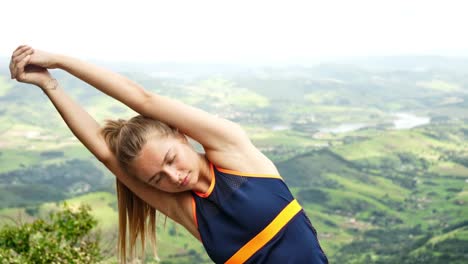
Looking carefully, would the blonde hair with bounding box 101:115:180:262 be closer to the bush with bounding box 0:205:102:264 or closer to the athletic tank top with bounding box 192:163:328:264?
the athletic tank top with bounding box 192:163:328:264

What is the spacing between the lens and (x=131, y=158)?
232 cm

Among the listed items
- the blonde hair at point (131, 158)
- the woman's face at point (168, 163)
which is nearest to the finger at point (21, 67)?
the blonde hair at point (131, 158)

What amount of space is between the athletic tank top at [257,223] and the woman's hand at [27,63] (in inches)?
38.6

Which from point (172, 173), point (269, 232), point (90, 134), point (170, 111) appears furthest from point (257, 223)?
point (90, 134)

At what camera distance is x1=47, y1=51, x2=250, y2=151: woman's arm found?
2264mm

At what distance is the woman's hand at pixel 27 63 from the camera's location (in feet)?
8.06

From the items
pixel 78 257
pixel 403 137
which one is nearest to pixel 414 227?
pixel 403 137

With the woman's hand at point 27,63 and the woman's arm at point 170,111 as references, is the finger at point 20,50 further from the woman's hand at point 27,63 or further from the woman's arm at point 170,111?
the woman's arm at point 170,111

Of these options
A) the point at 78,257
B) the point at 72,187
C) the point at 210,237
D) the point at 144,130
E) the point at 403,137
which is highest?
the point at 144,130

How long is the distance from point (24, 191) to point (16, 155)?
5531 centimetres

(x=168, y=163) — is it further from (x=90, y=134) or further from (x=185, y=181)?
(x=90, y=134)

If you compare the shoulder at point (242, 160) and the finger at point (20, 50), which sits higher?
the finger at point (20, 50)

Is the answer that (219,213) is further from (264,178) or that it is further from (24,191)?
(24,191)

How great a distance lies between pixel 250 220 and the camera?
87.4 inches
